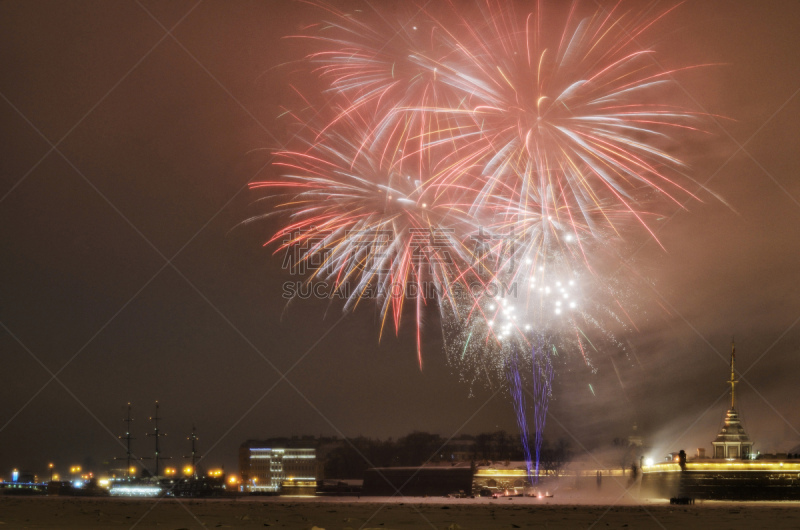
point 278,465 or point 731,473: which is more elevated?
point 731,473

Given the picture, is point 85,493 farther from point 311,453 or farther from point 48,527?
point 48,527

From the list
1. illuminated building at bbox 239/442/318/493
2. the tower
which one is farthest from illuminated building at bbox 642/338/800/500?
illuminated building at bbox 239/442/318/493

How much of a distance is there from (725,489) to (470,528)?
49.8m

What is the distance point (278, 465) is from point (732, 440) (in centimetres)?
9511

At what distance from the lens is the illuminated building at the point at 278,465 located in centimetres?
15138

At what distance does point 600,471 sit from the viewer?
4343 inches

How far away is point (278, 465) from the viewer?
15350cm

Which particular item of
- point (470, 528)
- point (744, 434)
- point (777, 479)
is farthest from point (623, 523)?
point (744, 434)

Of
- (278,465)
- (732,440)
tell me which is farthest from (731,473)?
(278,465)

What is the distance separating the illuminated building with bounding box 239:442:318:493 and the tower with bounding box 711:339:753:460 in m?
87.4

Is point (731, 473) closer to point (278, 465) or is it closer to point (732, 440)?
point (732, 440)

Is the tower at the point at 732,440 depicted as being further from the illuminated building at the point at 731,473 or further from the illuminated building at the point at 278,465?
the illuminated building at the point at 278,465

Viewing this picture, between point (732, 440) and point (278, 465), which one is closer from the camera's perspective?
point (732, 440)

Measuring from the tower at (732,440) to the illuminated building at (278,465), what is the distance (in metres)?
87.4
